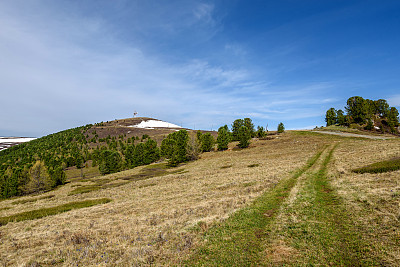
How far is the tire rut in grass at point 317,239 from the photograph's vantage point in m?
7.53

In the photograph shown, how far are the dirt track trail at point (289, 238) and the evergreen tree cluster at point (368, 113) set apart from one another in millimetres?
119269

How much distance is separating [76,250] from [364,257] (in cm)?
1407

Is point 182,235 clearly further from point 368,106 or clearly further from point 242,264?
point 368,106

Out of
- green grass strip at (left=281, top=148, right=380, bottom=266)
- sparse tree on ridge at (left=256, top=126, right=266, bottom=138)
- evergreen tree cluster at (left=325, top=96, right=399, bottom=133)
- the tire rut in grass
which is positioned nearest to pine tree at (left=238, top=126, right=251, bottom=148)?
sparse tree on ridge at (left=256, top=126, right=266, bottom=138)

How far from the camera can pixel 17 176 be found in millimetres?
90062

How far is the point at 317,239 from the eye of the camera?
9.10 m

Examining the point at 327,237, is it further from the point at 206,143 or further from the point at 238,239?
the point at 206,143

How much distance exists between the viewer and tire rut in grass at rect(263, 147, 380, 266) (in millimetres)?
7527

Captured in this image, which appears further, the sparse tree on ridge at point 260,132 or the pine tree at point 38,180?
the sparse tree on ridge at point 260,132

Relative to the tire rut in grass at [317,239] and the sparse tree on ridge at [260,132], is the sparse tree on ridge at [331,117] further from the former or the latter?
the tire rut in grass at [317,239]

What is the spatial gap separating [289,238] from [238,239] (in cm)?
258

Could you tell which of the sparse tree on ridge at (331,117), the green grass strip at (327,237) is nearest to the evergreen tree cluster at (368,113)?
the sparse tree on ridge at (331,117)

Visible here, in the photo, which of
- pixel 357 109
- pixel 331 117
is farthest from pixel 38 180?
pixel 331 117

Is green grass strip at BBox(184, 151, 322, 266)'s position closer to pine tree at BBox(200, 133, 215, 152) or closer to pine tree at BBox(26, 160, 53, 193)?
pine tree at BBox(200, 133, 215, 152)
